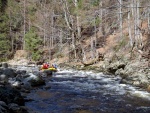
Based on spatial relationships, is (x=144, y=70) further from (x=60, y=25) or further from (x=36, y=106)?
(x=60, y=25)

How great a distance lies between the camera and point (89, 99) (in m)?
11.6

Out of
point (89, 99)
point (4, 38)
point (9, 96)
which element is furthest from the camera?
point (4, 38)

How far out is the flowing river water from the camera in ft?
32.5

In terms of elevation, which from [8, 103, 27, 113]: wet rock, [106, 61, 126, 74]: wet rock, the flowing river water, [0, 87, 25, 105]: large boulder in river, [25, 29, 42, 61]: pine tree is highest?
[25, 29, 42, 61]: pine tree

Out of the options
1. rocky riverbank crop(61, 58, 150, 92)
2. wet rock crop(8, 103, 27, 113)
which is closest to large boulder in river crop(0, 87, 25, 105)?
wet rock crop(8, 103, 27, 113)

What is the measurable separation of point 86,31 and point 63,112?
97.6ft

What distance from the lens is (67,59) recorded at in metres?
33.6

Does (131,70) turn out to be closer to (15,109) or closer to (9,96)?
(9,96)

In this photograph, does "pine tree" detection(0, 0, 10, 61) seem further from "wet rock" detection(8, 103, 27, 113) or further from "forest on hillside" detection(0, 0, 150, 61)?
"wet rock" detection(8, 103, 27, 113)

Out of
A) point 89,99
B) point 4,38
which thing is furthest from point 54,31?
point 89,99

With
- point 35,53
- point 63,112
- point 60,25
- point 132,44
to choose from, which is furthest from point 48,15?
point 63,112

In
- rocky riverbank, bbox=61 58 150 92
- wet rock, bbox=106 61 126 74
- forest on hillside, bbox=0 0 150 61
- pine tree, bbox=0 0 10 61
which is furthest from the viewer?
pine tree, bbox=0 0 10 61

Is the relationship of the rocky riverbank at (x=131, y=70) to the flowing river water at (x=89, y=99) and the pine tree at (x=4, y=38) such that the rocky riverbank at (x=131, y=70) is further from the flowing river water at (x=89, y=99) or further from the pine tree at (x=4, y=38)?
the pine tree at (x=4, y=38)

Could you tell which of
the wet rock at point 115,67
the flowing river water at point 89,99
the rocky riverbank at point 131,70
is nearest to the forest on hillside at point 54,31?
the rocky riverbank at point 131,70
